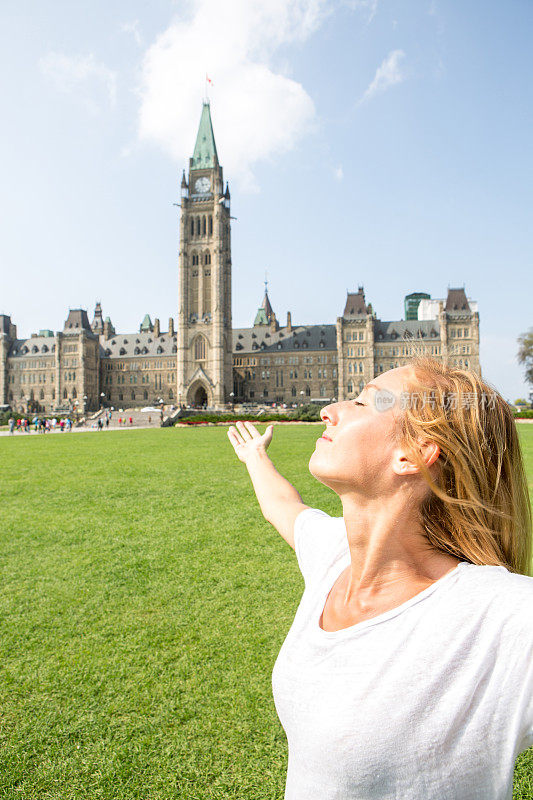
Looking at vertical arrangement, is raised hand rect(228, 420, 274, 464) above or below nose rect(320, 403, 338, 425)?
below

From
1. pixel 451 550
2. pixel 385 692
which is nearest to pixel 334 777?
pixel 385 692

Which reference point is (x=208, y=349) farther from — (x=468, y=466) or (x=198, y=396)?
(x=468, y=466)

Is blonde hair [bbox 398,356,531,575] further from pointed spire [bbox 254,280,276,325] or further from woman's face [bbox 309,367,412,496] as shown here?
pointed spire [bbox 254,280,276,325]

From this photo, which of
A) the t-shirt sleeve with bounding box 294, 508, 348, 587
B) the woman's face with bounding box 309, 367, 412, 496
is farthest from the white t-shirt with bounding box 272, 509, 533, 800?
the t-shirt sleeve with bounding box 294, 508, 348, 587

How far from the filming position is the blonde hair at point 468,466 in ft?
4.09

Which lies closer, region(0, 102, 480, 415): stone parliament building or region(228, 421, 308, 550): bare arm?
region(228, 421, 308, 550): bare arm

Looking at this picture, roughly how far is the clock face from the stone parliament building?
151 mm

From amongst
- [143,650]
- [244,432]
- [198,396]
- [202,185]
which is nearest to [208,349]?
[198,396]

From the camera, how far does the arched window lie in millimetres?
78375

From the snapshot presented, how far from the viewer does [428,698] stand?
3.56 ft

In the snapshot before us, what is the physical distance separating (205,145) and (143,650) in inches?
3426

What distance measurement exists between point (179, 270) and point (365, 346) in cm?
3028

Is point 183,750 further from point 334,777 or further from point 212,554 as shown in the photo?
point 212,554

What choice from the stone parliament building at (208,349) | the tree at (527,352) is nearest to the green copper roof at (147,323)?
the stone parliament building at (208,349)
